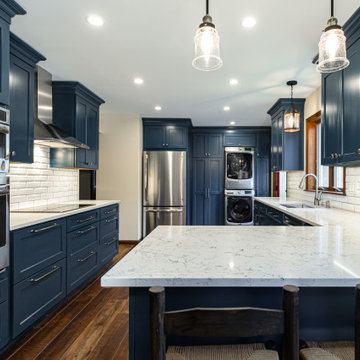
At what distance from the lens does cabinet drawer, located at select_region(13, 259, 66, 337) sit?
182 cm

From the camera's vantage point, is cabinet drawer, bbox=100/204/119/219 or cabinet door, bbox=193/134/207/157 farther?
cabinet door, bbox=193/134/207/157

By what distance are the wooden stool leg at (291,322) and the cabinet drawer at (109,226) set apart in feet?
9.69

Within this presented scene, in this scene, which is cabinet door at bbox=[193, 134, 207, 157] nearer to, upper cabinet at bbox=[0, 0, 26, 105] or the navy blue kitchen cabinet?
the navy blue kitchen cabinet

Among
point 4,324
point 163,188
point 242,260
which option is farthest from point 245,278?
point 163,188

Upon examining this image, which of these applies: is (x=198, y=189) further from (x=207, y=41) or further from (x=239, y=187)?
(x=207, y=41)

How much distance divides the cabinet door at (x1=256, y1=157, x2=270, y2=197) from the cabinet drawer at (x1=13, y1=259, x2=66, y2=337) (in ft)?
14.8

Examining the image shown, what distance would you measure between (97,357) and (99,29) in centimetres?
248

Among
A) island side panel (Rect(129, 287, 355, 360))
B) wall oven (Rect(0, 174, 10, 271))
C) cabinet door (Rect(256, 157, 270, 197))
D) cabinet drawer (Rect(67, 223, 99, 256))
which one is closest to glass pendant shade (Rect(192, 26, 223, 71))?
island side panel (Rect(129, 287, 355, 360))

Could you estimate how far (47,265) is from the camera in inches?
85.3

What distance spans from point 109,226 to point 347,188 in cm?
292

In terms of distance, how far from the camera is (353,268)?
89 cm

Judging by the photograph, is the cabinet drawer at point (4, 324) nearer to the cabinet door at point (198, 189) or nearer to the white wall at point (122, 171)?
the white wall at point (122, 171)

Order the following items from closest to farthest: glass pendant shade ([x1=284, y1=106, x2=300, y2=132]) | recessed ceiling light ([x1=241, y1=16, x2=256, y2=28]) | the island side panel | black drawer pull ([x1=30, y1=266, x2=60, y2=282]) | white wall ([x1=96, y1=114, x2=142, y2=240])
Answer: the island side panel < recessed ceiling light ([x1=241, y1=16, x2=256, y2=28]) < black drawer pull ([x1=30, y1=266, x2=60, y2=282]) < glass pendant shade ([x1=284, y1=106, x2=300, y2=132]) < white wall ([x1=96, y1=114, x2=142, y2=240])

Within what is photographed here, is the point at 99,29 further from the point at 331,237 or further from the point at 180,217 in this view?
the point at 180,217
